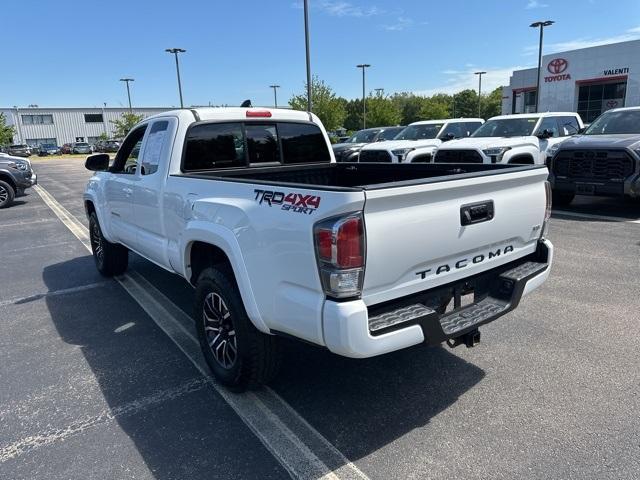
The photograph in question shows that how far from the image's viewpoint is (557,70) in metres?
38.5

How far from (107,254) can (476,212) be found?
15.9 feet

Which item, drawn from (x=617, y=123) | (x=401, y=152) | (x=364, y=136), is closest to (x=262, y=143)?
(x=617, y=123)

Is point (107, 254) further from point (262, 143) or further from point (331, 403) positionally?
point (331, 403)

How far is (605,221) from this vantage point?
861 cm

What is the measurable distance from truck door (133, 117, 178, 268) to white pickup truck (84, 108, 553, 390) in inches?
0.8

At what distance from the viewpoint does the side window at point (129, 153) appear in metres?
4.94

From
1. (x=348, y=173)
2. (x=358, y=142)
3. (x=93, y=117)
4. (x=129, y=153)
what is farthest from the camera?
(x=93, y=117)

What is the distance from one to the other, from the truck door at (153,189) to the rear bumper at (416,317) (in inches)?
90.8

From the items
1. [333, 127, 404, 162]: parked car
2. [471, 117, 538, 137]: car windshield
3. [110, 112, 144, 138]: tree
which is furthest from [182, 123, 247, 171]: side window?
[110, 112, 144, 138]: tree

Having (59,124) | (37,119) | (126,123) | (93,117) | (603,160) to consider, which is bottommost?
(603,160)

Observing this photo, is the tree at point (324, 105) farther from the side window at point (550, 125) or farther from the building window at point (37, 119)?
the building window at point (37, 119)

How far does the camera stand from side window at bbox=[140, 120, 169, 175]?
4293 millimetres

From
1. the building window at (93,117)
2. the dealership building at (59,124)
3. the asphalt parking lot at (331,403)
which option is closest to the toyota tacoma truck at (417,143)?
the asphalt parking lot at (331,403)

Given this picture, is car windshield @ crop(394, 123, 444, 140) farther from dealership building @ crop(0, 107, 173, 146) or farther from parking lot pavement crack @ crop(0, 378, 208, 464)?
dealership building @ crop(0, 107, 173, 146)
